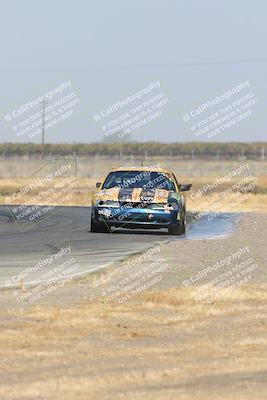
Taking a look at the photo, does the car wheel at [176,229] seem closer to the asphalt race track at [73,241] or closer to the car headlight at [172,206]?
the asphalt race track at [73,241]

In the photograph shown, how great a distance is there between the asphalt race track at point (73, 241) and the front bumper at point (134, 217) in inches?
10.8

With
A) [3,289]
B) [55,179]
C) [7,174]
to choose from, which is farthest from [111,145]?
[3,289]

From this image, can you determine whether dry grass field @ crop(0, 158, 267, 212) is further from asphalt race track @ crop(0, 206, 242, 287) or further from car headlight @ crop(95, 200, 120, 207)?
car headlight @ crop(95, 200, 120, 207)

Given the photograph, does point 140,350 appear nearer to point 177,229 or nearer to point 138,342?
point 138,342

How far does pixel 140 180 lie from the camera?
24859 mm

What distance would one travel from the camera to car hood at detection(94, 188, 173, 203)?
78.7 feet

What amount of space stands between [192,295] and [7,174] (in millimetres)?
77897

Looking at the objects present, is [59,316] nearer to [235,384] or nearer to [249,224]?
[235,384]

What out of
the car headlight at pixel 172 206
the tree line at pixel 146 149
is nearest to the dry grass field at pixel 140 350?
the car headlight at pixel 172 206

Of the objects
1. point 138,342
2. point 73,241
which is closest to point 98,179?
point 73,241

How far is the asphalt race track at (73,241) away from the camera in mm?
16391

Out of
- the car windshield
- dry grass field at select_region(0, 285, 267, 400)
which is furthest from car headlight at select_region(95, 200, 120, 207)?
dry grass field at select_region(0, 285, 267, 400)

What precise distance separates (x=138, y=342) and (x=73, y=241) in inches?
491

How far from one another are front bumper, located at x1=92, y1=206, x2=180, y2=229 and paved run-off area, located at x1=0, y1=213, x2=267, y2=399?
8.50 metres
